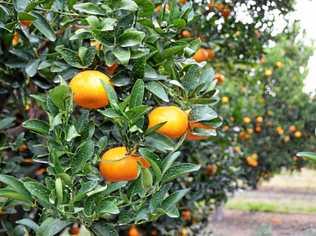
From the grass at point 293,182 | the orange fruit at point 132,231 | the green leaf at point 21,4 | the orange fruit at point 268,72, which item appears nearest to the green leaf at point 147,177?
the green leaf at point 21,4

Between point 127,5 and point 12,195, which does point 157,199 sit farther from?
point 127,5

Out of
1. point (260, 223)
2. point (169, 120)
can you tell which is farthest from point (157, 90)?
point (260, 223)

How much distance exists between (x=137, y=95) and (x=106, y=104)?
0.33 ft

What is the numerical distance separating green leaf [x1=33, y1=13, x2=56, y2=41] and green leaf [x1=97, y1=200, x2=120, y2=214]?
46 centimetres

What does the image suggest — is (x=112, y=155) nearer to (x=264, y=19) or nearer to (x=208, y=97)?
(x=208, y=97)

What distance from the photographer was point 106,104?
1.22 meters

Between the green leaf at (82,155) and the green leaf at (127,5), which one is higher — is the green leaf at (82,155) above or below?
below

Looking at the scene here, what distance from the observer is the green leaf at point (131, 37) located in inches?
Answer: 48.0

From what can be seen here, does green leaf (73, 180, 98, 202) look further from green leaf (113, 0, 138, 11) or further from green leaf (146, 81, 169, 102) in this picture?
green leaf (113, 0, 138, 11)

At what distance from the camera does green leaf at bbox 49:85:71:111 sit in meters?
1.11

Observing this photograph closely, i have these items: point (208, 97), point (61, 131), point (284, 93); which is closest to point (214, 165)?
point (208, 97)

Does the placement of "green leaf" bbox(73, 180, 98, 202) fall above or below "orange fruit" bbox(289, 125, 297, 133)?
above

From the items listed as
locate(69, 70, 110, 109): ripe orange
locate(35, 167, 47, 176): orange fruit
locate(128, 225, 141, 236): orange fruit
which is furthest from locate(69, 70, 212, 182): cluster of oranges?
locate(128, 225, 141, 236): orange fruit

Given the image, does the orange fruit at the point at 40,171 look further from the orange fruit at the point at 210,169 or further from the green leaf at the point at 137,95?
the orange fruit at the point at 210,169
